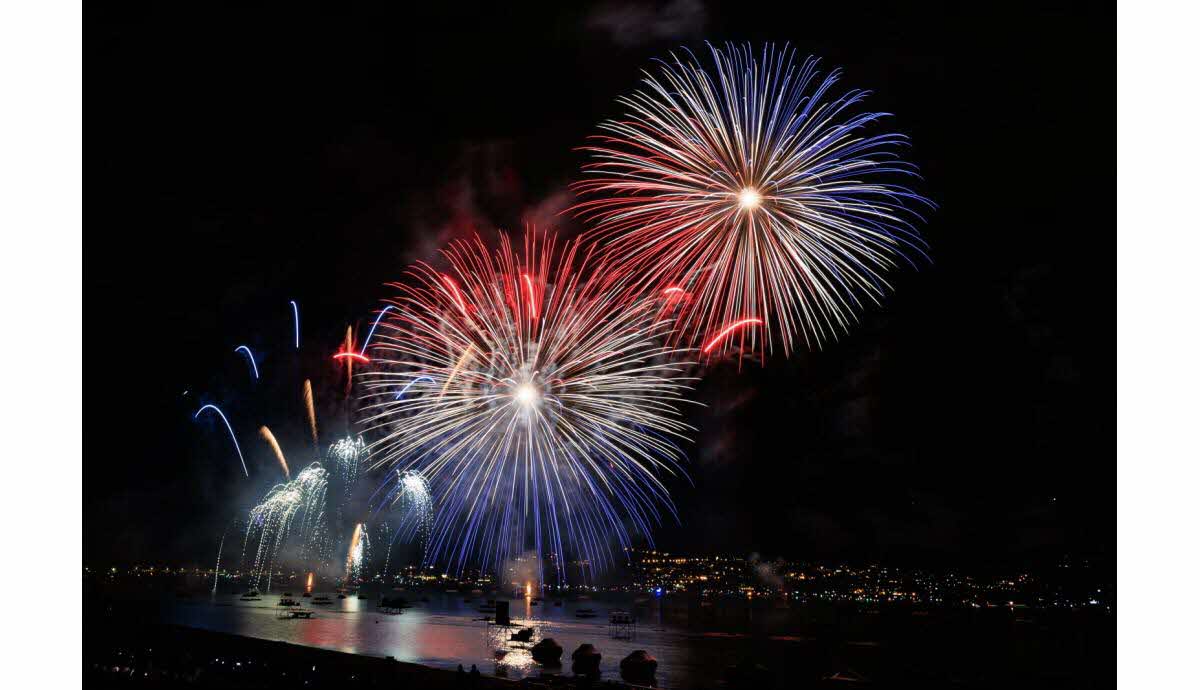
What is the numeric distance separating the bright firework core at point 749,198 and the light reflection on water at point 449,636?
110 feet

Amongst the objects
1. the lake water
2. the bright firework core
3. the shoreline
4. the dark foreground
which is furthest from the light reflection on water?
the bright firework core

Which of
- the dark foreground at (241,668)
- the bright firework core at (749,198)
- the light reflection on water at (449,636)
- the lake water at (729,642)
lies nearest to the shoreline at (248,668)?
the dark foreground at (241,668)

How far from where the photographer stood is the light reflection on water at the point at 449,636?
5462 cm

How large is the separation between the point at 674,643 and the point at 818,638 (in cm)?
2167

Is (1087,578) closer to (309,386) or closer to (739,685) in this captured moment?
(739,685)

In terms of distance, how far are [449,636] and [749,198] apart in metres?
68.1

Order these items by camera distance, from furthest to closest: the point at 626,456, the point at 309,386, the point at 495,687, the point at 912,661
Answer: the point at 912,661 → the point at 309,386 → the point at 626,456 → the point at 495,687

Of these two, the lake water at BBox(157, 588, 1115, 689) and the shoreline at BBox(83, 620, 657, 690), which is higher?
the shoreline at BBox(83, 620, 657, 690)

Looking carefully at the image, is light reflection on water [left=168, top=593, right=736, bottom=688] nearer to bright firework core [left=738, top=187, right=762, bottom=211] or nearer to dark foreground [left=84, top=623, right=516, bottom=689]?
dark foreground [left=84, top=623, right=516, bottom=689]

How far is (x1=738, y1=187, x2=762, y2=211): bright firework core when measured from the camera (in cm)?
2194

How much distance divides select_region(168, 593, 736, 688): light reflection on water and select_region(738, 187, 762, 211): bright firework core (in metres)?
33.6

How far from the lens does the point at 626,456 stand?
26062 millimetres

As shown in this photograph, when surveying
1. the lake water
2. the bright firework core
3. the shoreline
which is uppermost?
the bright firework core
